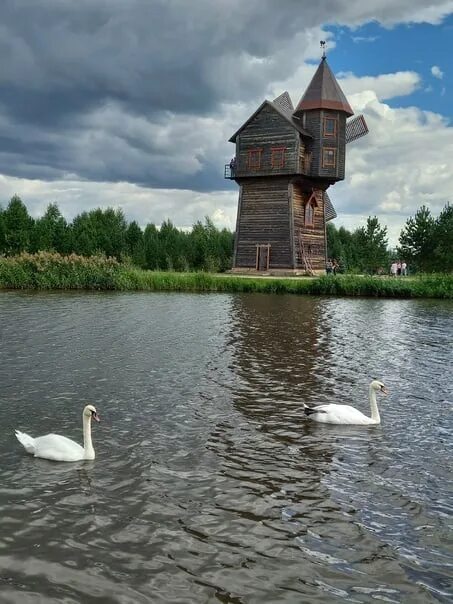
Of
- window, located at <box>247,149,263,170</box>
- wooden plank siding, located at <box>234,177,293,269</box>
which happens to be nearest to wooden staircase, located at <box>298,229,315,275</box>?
wooden plank siding, located at <box>234,177,293,269</box>

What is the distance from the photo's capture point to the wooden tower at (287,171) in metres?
49.4

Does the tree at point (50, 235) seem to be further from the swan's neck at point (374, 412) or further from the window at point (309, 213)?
the swan's neck at point (374, 412)

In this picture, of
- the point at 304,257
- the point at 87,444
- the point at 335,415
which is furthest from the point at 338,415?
the point at 304,257

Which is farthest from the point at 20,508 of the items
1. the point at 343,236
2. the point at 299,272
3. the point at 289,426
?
the point at 343,236

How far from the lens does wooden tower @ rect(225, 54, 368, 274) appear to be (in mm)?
49406

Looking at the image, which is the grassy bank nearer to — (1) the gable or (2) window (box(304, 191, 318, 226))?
(2) window (box(304, 191, 318, 226))

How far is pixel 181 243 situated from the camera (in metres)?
71.8

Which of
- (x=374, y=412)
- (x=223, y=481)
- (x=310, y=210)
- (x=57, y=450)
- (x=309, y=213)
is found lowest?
(x=223, y=481)

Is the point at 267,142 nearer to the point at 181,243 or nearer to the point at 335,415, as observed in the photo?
the point at 181,243

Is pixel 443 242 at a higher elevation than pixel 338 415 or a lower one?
higher

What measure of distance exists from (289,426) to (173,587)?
5.38 meters

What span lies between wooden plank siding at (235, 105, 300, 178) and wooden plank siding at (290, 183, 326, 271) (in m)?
2.15

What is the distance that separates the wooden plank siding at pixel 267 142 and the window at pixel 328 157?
3.07 metres

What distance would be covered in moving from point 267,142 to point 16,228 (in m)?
34.1
